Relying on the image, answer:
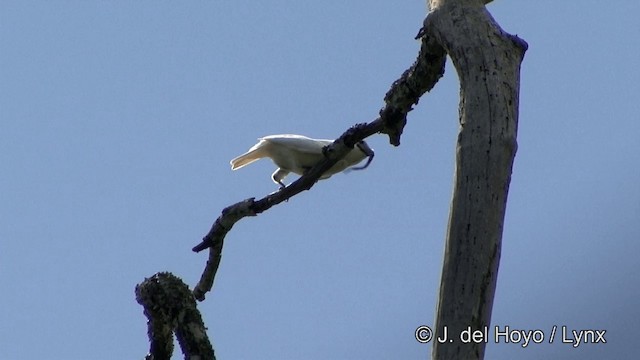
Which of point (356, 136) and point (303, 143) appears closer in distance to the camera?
point (356, 136)

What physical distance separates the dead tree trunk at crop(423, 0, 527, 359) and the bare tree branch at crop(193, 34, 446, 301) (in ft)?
2.80

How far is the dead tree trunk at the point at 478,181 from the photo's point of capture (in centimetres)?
550

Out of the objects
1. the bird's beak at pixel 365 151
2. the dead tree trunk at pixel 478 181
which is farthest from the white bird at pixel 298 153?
the dead tree trunk at pixel 478 181

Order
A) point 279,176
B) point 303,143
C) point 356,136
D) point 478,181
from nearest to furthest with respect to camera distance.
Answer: point 478,181 < point 356,136 < point 303,143 < point 279,176

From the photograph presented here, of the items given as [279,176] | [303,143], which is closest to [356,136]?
[303,143]

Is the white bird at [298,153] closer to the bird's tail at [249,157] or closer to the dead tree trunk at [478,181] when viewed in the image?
the bird's tail at [249,157]

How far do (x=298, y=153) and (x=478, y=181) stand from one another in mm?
3088

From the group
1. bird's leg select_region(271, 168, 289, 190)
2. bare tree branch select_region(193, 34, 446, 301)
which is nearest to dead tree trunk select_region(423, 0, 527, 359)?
bare tree branch select_region(193, 34, 446, 301)

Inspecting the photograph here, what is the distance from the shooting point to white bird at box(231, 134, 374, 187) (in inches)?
333

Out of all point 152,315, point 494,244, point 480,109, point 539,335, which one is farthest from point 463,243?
point 152,315

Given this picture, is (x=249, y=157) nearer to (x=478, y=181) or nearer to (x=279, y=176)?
(x=279, y=176)

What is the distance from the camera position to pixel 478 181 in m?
5.66

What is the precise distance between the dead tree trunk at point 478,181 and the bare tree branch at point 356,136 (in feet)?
2.80

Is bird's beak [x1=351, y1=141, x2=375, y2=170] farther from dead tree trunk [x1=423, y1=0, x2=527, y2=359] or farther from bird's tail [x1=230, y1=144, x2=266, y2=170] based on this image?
dead tree trunk [x1=423, y1=0, x2=527, y2=359]
